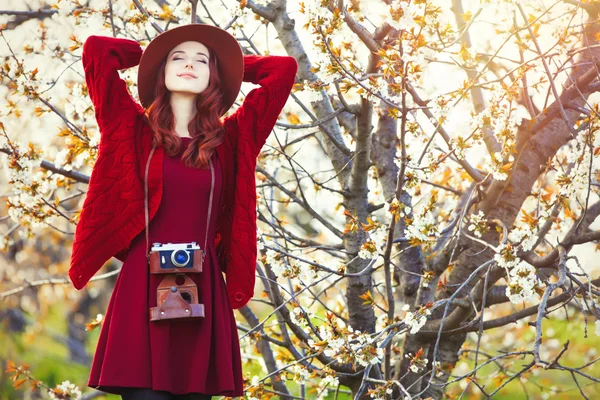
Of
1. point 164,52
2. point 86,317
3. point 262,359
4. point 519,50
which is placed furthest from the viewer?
point 86,317

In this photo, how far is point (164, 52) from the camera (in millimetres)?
2309

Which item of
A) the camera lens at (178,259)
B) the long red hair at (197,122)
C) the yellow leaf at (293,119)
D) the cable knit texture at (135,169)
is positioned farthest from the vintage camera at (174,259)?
the yellow leaf at (293,119)

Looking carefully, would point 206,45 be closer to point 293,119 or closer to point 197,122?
point 197,122

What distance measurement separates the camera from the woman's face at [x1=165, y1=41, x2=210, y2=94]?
2.26 metres

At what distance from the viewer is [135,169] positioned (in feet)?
7.07

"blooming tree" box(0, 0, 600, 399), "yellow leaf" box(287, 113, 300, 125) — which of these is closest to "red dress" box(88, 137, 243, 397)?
"blooming tree" box(0, 0, 600, 399)

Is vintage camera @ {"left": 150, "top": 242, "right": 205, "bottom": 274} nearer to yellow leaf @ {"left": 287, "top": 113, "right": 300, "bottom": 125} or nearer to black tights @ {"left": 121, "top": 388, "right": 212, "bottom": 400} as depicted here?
black tights @ {"left": 121, "top": 388, "right": 212, "bottom": 400}

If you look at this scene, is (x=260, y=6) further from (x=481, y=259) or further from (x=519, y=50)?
(x=481, y=259)

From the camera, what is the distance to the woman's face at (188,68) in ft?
7.41

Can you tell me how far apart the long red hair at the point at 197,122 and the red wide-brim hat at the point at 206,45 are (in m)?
0.03

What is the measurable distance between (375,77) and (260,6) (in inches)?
37.7

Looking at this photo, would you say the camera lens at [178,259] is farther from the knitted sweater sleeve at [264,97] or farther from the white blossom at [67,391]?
the white blossom at [67,391]

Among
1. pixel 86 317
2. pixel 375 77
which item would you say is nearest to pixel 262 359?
pixel 375 77

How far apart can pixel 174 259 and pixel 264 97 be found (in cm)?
62
